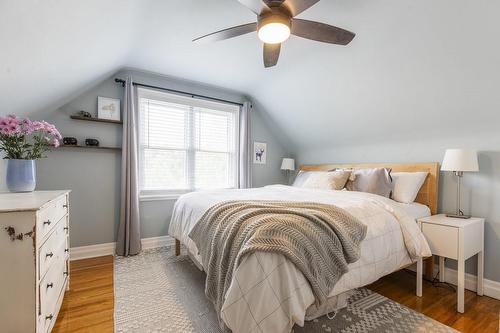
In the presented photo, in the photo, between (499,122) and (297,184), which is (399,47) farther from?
(297,184)

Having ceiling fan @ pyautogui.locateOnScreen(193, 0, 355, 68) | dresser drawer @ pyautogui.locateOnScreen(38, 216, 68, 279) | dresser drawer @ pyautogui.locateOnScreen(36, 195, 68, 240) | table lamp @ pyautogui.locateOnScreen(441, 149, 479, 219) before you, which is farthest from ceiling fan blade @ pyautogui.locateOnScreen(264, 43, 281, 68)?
dresser drawer @ pyautogui.locateOnScreen(38, 216, 68, 279)

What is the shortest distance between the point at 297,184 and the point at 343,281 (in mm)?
2113

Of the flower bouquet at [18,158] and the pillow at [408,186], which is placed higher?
the flower bouquet at [18,158]

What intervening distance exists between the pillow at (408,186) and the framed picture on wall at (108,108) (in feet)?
11.1

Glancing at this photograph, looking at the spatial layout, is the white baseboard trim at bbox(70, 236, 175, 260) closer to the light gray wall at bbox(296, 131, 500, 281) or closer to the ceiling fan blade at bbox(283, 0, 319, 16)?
the ceiling fan blade at bbox(283, 0, 319, 16)

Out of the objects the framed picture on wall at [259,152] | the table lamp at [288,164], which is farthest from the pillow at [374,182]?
the framed picture on wall at [259,152]

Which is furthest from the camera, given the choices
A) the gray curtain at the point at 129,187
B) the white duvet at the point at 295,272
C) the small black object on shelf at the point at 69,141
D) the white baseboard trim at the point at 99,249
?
the gray curtain at the point at 129,187

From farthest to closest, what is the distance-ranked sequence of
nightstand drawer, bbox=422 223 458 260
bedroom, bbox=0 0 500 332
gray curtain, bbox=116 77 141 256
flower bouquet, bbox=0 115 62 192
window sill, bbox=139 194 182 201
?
window sill, bbox=139 194 182 201
gray curtain, bbox=116 77 141 256
nightstand drawer, bbox=422 223 458 260
flower bouquet, bbox=0 115 62 192
bedroom, bbox=0 0 500 332

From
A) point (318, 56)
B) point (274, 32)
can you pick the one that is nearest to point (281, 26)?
point (274, 32)

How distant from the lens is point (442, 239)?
1.95m

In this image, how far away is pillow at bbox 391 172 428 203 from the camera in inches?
98.9

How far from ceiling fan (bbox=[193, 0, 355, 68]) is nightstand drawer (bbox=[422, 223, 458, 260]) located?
65.5 inches

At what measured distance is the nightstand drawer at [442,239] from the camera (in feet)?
6.21

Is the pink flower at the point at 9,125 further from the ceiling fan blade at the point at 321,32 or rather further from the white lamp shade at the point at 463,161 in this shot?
the white lamp shade at the point at 463,161
